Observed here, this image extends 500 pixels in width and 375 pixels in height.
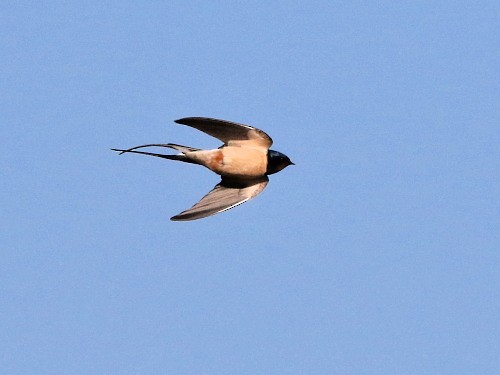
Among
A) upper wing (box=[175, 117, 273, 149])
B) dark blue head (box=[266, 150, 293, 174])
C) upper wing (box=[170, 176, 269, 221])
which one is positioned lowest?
upper wing (box=[170, 176, 269, 221])

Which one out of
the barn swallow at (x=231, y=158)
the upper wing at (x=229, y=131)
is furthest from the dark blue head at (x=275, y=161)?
the upper wing at (x=229, y=131)

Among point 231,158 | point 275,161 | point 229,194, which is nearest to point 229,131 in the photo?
point 231,158

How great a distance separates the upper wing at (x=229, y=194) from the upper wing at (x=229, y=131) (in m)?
0.49

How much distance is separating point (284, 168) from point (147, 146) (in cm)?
162

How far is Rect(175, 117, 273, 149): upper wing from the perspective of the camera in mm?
17547

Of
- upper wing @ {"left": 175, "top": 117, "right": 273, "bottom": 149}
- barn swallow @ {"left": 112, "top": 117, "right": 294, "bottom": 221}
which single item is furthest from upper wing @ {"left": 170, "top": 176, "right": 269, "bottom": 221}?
upper wing @ {"left": 175, "top": 117, "right": 273, "bottom": 149}

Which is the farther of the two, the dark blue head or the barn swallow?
the dark blue head

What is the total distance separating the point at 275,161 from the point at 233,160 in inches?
19.2

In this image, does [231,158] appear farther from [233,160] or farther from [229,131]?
[229,131]

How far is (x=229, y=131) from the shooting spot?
17.7 metres

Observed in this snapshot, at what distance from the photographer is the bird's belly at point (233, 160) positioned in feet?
58.4

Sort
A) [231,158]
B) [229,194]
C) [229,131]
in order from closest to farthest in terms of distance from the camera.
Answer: [229,131] → [231,158] → [229,194]

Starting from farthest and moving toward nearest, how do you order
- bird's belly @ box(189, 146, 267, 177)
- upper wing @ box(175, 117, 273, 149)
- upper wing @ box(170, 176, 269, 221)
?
1. upper wing @ box(170, 176, 269, 221)
2. bird's belly @ box(189, 146, 267, 177)
3. upper wing @ box(175, 117, 273, 149)

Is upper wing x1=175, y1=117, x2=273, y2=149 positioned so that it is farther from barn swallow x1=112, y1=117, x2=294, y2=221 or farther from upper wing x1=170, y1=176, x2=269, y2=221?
upper wing x1=170, y1=176, x2=269, y2=221
